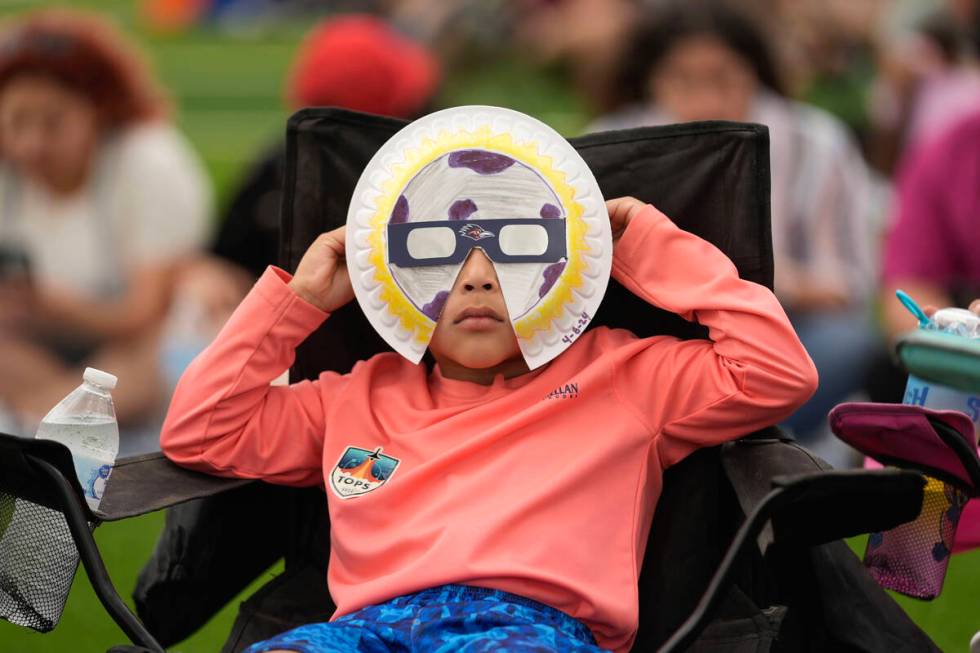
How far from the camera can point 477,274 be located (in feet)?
10.1

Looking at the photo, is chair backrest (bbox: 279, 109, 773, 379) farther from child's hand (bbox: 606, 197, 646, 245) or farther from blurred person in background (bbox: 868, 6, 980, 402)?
blurred person in background (bbox: 868, 6, 980, 402)

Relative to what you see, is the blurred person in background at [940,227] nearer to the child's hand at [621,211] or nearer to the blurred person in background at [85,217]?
the child's hand at [621,211]

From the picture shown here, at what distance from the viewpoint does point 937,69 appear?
858cm

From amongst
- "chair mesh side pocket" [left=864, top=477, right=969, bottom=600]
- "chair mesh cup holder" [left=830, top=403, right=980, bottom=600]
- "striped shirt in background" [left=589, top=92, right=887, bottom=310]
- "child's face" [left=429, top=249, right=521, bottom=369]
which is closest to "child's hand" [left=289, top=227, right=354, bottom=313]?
"child's face" [left=429, top=249, right=521, bottom=369]

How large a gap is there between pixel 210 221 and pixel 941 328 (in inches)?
158

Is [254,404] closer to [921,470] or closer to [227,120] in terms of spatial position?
[921,470]

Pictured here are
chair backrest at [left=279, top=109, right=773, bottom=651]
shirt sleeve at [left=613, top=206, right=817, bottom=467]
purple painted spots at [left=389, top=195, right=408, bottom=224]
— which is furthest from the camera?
chair backrest at [left=279, top=109, right=773, bottom=651]

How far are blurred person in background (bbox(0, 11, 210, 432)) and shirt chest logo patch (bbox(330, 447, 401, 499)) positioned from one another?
3061 mm

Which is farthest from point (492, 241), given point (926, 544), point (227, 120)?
point (227, 120)

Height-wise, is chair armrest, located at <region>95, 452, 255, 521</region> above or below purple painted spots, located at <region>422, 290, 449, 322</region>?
below

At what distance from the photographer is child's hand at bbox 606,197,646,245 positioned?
322 cm

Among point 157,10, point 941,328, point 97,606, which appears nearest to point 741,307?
point 941,328

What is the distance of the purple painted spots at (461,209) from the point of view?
3.08 m

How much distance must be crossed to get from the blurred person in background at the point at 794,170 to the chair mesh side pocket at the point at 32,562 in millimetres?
3215
